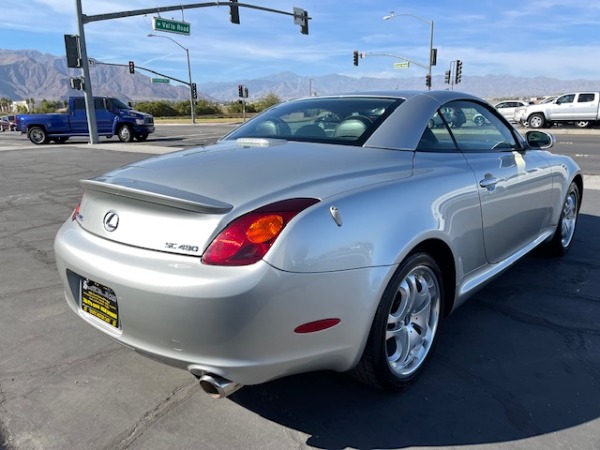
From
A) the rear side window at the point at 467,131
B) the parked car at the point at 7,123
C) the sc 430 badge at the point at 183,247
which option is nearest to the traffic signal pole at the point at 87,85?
the rear side window at the point at 467,131

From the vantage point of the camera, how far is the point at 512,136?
A: 3889 mm

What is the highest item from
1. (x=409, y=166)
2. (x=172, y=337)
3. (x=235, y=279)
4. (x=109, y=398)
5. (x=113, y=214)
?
(x=409, y=166)

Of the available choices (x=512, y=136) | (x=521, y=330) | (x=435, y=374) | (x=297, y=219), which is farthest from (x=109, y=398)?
(x=512, y=136)

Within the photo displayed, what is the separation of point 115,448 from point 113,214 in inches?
41.4

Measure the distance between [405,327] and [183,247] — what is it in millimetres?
1270

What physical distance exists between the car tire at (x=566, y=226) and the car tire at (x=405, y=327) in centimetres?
232

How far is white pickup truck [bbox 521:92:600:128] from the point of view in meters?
24.8

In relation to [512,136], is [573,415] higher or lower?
lower

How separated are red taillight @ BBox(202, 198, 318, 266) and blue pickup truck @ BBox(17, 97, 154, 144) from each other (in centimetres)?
2128

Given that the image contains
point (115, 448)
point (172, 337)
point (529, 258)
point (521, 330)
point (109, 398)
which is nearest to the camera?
point (172, 337)

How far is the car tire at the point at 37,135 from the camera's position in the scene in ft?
72.3

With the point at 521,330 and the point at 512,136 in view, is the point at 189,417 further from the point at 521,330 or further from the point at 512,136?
the point at 512,136

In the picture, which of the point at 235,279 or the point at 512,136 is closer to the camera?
the point at 235,279

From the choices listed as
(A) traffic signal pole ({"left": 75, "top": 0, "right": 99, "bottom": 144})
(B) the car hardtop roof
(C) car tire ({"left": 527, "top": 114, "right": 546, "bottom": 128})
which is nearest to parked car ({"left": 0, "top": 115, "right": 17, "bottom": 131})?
(A) traffic signal pole ({"left": 75, "top": 0, "right": 99, "bottom": 144})
